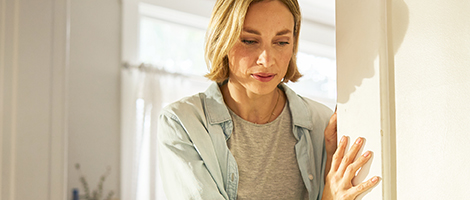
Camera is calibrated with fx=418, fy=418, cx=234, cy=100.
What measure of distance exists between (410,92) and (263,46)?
37cm

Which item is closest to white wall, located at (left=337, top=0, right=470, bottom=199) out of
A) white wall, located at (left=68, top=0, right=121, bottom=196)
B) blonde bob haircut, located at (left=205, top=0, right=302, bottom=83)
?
blonde bob haircut, located at (left=205, top=0, right=302, bottom=83)

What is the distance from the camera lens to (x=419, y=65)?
658 mm

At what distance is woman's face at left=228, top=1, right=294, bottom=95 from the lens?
3.14ft

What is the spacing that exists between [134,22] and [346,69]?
8.49 feet

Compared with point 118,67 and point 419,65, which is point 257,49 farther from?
point 118,67

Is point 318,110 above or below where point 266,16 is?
below

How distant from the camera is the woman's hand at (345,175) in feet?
2.49

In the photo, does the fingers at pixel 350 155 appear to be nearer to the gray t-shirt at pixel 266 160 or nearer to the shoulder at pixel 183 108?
the gray t-shirt at pixel 266 160

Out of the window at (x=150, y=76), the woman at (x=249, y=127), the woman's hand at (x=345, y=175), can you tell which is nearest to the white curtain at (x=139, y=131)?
the window at (x=150, y=76)

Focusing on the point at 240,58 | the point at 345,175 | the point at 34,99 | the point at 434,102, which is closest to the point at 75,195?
the point at 34,99

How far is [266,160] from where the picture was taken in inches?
41.8

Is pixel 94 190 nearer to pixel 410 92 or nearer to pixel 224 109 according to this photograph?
pixel 224 109

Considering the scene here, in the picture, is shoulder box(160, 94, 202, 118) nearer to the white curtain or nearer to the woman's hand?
the woman's hand

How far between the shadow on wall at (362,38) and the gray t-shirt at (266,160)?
30 centimetres
